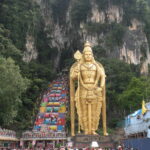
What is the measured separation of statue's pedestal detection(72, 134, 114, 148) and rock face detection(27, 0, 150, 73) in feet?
67.5

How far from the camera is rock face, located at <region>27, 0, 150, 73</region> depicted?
30.6 meters

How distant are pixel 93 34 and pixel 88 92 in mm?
22155

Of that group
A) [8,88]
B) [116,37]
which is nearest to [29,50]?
[116,37]

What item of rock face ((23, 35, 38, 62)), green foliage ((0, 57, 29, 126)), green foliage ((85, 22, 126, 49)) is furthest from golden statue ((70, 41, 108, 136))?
green foliage ((85, 22, 126, 49))

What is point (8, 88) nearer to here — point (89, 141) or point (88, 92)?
point (88, 92)

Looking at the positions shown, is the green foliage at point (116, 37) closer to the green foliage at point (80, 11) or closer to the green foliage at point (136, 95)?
the green foliage at point (80, 11)

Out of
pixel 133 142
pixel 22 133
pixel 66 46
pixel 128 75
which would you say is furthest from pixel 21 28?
pixel 133 142

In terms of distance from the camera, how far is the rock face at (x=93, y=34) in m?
30.6

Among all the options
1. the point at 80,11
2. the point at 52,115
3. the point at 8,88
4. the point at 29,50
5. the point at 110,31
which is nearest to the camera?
the point at 8,88

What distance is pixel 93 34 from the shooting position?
32219 mm

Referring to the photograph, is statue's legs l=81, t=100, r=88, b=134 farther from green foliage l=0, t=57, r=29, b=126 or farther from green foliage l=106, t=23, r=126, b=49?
green foliage l=106, t=23, r=126, b=49

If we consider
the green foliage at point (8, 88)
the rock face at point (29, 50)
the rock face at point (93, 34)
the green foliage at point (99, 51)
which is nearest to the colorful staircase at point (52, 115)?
the green foliage at point (8, 88)

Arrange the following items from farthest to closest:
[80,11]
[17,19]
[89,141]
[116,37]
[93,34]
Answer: [80,11] < [93,34] < [116,37] < [17,19] < [89,141]

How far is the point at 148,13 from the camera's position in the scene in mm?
33625
